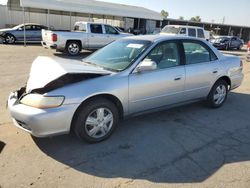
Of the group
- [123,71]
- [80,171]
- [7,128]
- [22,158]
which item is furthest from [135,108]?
[7,128]

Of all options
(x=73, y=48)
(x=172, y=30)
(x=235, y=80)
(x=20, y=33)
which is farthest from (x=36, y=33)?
(x=235, y=80)

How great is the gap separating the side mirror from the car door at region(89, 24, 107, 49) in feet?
36.7

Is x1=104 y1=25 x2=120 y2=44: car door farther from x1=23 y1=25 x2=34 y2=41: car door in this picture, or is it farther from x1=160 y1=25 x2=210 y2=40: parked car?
x1=23 y1=25 x2=34 y2=41: car door

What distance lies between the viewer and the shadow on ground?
3.52 meters

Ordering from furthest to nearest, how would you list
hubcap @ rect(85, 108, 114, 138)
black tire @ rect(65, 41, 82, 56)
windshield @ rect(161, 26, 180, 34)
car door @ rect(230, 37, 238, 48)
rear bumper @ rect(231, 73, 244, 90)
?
car door @ rect(230, 37, 238, 48) < windshield @ rect(161, 26, 180, 34) < black tire @ rect(65, 41, 82, 56) < rear bumper @ rect(231, 73, 244, 90) < hubcap @ rect(85, 108, 114, 138)

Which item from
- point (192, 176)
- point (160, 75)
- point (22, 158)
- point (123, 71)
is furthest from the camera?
point (160, 75)

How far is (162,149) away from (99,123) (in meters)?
1.03

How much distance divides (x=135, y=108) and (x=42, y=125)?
1.61 metres

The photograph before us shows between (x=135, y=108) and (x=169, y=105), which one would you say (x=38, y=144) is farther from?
(x=169, y=105)

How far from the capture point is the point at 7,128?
4652 mm

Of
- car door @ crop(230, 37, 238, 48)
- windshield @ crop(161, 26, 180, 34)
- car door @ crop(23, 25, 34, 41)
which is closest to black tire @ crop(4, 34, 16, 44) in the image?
car door @ crop(23, 25, 34, 41)

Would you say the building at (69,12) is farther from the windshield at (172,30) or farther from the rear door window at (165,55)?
the rear door window at (165,55)

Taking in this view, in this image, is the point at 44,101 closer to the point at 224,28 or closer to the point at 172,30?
the point at 172,30

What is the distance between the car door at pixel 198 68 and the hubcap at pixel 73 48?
32.9 feet
